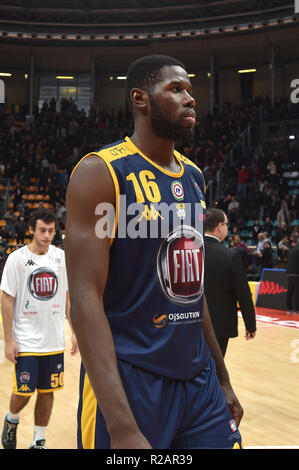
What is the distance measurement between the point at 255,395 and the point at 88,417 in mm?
4652

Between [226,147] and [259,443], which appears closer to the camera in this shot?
[259,443]

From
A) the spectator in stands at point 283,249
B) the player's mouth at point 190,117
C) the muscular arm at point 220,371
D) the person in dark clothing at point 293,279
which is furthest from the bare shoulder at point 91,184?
the spectator in stands at point 283,249

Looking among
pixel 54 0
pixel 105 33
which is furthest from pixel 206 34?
pixel 54 0

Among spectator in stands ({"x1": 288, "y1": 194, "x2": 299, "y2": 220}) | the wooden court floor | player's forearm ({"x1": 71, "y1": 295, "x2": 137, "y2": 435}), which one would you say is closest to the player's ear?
player's forearm ({"x1": 71, "y1": 295, "x2": 137, "y2": 435})

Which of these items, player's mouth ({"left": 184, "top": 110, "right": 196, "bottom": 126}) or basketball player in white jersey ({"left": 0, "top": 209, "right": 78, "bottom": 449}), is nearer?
player's mouth ({"left": 184, "top": 110, "right": 196, "bottom": 126})

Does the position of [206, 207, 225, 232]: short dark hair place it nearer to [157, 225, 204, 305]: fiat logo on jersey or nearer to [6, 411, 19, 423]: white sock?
[6, 411, 19, 423]: white sock

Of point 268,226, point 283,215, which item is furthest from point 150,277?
point 283,215

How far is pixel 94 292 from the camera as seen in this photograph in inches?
67.8

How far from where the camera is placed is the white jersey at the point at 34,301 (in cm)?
432

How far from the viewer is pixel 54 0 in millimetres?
26125

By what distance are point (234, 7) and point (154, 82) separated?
81.5 feet

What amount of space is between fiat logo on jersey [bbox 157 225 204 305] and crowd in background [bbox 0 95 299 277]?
12.9m

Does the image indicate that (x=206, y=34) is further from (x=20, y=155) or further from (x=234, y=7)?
(x=20, y=155)

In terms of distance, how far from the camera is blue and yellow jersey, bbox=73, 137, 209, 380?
180 centimetres
